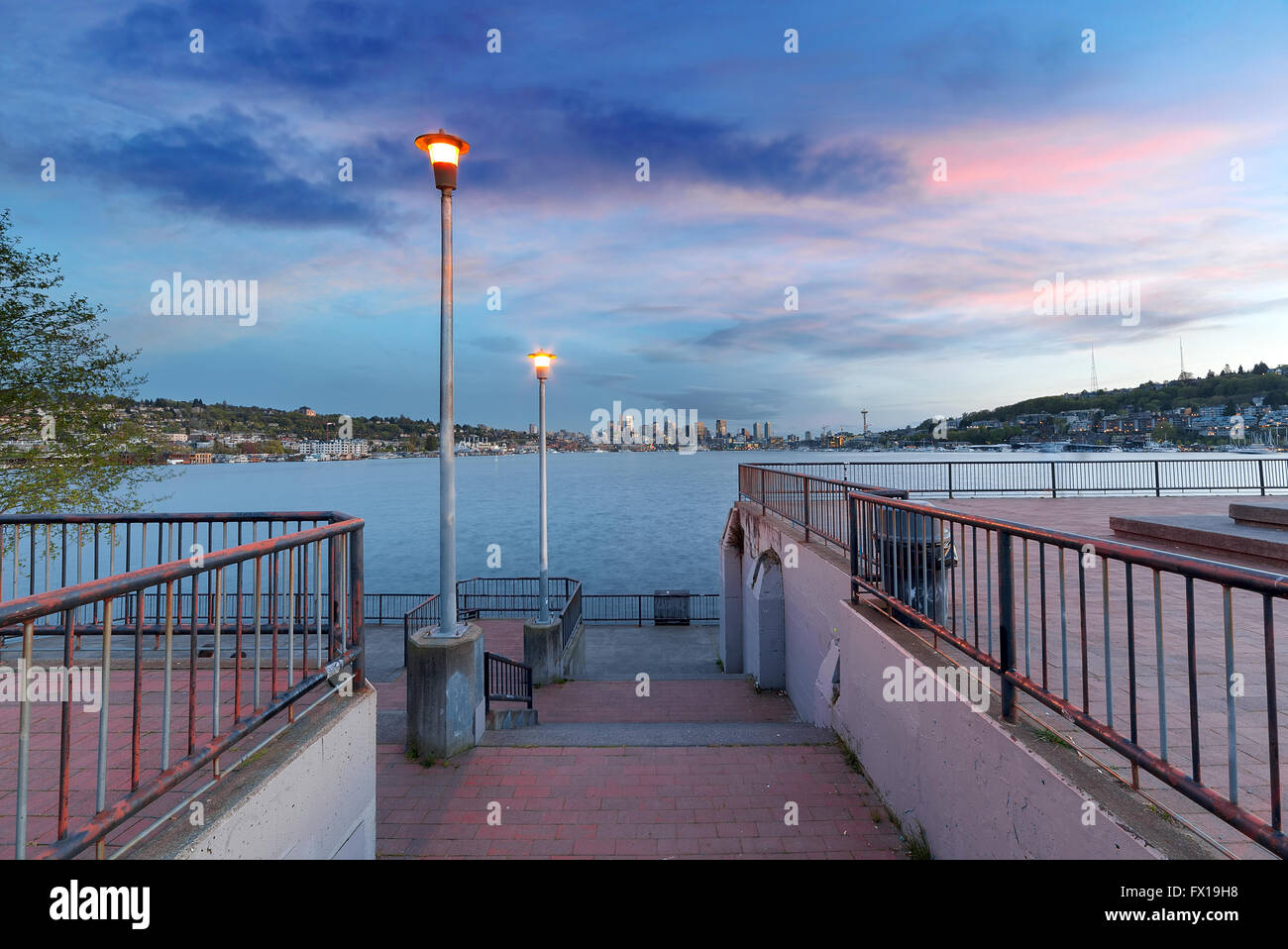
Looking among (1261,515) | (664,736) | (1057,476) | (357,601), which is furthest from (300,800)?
(1057,476)

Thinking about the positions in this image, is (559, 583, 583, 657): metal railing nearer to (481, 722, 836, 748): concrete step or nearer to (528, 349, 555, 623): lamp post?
(528, 349, 555, 623): lamp post

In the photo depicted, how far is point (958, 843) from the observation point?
3.53 meters

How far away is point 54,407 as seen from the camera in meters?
15.1

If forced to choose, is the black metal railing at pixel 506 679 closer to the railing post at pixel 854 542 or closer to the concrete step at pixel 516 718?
the concrete step at pixel 516 718

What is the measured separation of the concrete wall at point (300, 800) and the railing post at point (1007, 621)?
3.92 m

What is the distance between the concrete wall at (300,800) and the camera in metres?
2.47

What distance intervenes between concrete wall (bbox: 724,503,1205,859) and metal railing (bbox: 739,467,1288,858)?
242 mm

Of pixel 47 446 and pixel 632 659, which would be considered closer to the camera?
pixel 47 446

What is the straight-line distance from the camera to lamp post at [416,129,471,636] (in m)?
6.69

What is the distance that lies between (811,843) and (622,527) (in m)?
71.9

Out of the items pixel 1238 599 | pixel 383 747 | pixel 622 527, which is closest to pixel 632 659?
pixel 383 747
